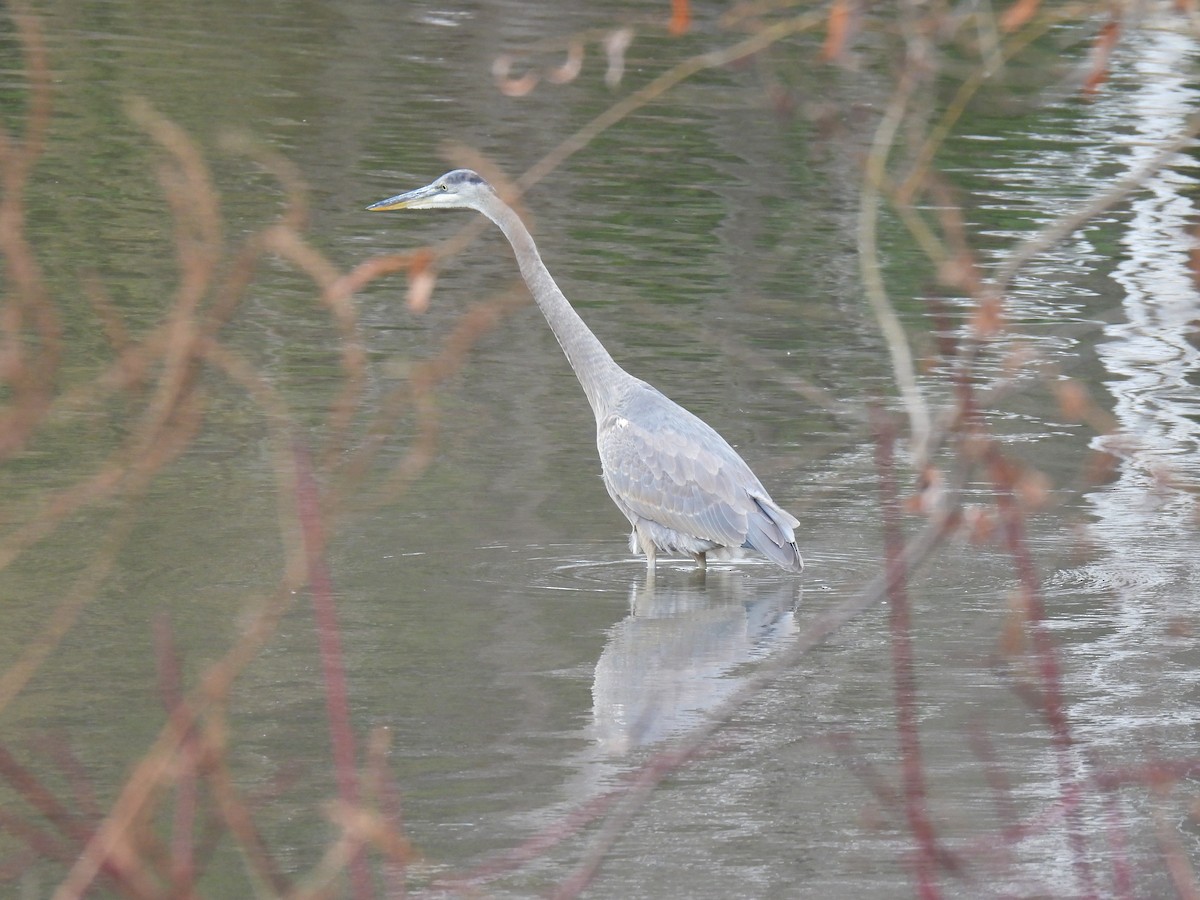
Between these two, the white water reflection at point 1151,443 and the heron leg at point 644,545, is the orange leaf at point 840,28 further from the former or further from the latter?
the heron leg at point 644,545

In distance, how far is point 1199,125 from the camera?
2.89m

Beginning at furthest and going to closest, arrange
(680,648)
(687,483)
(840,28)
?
(687,483)
(680,648)
(840,28)

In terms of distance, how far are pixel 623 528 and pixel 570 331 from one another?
2.76 ft

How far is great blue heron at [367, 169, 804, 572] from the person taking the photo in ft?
24.8

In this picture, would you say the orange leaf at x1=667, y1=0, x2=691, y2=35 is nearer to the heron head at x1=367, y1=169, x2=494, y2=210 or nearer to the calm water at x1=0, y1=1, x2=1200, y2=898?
the calm water at x1=0, y1=1, x2=1200, y2=898

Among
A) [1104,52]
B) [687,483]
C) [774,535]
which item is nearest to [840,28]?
[1104,52]

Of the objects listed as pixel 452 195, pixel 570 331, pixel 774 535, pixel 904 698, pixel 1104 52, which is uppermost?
pixel 1104 52

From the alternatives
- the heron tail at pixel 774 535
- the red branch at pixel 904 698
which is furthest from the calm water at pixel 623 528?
the red branch at pixel 904 698

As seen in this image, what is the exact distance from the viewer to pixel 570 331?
8.27 m

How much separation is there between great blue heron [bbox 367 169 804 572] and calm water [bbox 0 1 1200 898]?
0.62 feet

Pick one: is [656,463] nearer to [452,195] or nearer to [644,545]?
[644,545]

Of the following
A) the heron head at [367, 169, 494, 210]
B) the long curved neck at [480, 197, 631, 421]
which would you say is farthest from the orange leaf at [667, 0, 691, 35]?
the heron head at [367, 169, 494, 210]

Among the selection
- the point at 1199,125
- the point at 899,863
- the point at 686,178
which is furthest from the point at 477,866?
the point at 686,178

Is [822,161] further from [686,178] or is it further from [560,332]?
[560,332]
